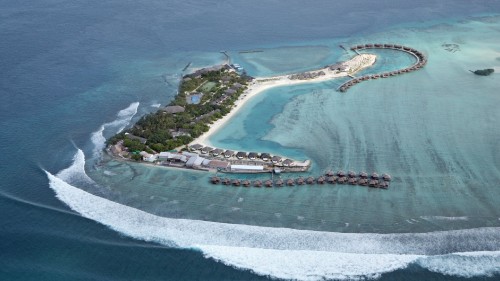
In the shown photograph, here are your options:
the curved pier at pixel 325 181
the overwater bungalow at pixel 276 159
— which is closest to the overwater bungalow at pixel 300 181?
the curved pier at pixel 325 181

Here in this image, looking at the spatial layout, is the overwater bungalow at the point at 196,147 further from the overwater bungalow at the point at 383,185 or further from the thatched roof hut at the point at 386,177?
the thatched roof hut at the point at 386,177

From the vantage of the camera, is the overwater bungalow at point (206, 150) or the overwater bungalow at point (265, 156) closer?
the overwater bungalow at point (265, 156)

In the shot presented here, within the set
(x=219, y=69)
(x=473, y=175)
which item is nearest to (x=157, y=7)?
(x=219, y=69)

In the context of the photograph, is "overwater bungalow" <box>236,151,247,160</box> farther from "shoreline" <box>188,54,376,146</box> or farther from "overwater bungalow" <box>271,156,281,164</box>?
"shoreline" <box>188,54,376,146</box>

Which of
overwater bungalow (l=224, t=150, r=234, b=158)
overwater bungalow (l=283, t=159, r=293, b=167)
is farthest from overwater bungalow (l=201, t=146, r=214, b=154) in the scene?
overwater bungalow (l=283, t=159, r=293, b=167)

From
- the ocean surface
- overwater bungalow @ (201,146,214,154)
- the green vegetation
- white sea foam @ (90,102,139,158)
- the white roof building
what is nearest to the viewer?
the ocean surface

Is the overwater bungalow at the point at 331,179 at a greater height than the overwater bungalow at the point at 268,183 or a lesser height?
greater

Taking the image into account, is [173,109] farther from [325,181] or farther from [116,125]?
[325,181]
